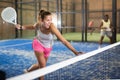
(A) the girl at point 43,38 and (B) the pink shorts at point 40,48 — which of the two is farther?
(B) the pink shorts at point 40,48

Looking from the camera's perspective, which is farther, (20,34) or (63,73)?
(20,34)

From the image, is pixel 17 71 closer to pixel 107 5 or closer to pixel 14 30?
pixel 14 30

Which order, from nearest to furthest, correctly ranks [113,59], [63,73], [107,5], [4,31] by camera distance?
[63,73], [113,59], [4,31], [107,5]

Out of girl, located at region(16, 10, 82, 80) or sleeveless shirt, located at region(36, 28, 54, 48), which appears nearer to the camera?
girl, located at region(16, 10, 82, 80)

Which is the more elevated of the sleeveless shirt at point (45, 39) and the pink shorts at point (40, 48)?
the sleeveless shirt at point (45, 39)

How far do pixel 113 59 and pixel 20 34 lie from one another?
12798 mm

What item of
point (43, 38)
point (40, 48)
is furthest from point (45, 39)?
point (40, 48)

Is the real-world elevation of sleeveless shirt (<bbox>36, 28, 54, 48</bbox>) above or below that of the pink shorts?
above

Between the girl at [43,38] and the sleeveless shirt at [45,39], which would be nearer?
the girl at [43,38]

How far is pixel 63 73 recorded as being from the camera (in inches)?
245

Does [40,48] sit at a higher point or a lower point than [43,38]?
lower

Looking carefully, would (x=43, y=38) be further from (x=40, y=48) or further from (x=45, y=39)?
(x=40, y=48)

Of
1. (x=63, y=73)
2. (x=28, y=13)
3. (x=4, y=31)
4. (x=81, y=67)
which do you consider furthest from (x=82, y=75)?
(x=28, y=13)

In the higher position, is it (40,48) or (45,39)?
(45,39)
